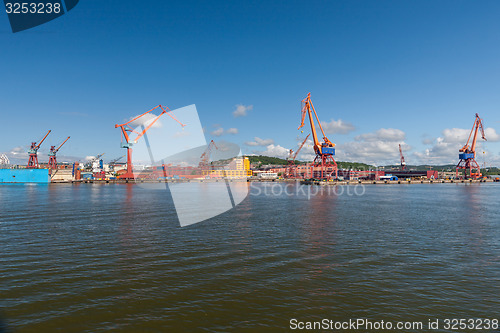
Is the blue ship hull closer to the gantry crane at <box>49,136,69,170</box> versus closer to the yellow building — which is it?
the gantry crane at <box>49,136,69,170</box>

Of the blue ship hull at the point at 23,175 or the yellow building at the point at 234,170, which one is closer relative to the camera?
the blue ship hull at the point at 23,175

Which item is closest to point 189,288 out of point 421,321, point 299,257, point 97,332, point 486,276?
point 97,332

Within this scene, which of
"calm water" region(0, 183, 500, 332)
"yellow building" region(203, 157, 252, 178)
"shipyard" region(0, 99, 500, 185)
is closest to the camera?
"calm water" region(0, 183, 500, 332)

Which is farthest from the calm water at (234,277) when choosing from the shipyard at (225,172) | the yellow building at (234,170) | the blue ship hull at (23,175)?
the yellow building at (234,170)

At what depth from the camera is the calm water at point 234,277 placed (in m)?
7.30

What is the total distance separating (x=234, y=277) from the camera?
32.7 feet

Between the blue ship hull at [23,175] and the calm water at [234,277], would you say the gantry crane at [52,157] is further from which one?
the calm water at [234,277]

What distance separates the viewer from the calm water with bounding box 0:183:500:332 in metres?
7.30

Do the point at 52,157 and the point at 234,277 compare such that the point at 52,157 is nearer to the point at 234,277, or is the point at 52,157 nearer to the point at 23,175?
the point at 23,175

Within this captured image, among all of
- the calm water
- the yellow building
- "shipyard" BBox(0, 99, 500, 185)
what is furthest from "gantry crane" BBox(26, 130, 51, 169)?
the calm water

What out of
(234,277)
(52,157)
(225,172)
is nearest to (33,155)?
(52,157)

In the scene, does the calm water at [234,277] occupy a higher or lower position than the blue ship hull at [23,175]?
lower

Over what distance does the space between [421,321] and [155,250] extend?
11.0 m

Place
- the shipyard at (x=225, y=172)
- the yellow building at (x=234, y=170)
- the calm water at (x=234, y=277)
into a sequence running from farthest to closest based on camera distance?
the yellow building at (x=234, y=170) → the shipyard at (x=225, y=172) → the calm water at (x=234, y=277)
